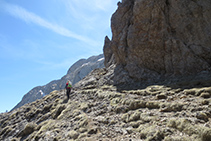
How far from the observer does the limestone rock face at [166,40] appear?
2212 cm

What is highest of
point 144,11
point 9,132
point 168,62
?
point 144,11

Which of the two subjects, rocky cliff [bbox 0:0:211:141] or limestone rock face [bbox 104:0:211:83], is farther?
limestone rock face [bbox 104:0:211:83]

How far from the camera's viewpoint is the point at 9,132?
951 inches

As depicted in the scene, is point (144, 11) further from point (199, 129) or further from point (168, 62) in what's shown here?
point (199, 129)

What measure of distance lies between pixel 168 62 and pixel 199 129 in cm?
1955

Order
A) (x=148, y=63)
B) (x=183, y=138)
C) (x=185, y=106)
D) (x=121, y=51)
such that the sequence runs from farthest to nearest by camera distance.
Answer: (x=121, y=51), (x=148, y=63), (x=185, y=106), (x=183, y=138)

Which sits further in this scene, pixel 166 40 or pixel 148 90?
pixel 166 40

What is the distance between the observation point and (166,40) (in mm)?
25703

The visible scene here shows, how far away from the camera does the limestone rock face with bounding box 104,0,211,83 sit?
22.1 metres

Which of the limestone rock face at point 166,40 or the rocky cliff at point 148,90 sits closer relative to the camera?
the rocky cliff at point 148,90

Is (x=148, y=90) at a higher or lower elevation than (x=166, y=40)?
lower

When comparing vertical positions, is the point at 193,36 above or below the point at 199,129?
above

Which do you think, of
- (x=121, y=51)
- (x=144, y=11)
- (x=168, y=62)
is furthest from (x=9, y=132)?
(x=144, y=11)

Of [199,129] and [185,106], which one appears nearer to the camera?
[199,129]
